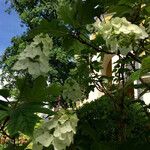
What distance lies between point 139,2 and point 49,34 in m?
0.42

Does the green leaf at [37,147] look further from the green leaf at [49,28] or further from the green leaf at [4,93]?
the green leaf at [49,28]

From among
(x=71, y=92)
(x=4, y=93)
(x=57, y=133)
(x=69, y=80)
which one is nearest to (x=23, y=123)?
(x=57, y=133)

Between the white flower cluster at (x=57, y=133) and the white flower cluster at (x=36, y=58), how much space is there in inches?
7.9

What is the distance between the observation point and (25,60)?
2117 mm

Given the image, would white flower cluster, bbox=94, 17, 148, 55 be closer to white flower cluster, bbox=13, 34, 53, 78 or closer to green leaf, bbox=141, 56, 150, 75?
green leaf, bbox=141, 56, 150, 75

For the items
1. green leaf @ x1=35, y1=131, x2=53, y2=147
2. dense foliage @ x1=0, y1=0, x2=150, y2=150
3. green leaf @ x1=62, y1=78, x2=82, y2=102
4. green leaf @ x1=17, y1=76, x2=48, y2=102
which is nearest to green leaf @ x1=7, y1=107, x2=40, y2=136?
dense foliage @ x1=0, y1=0, x2=150, y2=150

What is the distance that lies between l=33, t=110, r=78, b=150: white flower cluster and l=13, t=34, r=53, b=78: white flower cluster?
0.20 m

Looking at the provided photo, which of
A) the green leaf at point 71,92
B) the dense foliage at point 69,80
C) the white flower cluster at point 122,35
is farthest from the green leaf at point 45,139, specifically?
the green leaf at point 71,92

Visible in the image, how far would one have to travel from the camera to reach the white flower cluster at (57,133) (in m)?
2.00

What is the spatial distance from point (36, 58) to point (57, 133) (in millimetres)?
321

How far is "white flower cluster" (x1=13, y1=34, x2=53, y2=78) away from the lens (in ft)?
6.88

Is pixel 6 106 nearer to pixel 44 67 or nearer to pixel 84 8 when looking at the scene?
pixel 44 67

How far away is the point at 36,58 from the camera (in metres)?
2.14

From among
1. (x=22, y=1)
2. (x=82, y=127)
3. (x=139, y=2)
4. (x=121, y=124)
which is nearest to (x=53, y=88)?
(x=82, y=127)
